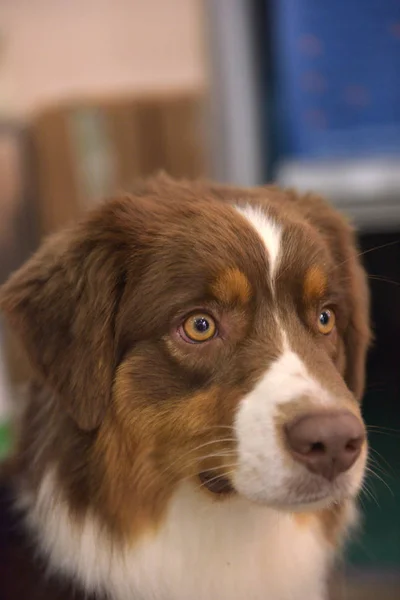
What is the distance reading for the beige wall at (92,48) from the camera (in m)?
4.30

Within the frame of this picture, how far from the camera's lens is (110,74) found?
4.40 meters

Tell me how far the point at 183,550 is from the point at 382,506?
49.3 inches

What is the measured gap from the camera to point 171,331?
1344 mm

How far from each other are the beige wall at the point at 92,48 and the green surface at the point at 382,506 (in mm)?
2630

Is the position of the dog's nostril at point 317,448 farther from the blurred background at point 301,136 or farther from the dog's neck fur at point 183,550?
the blurred background at point 301,136

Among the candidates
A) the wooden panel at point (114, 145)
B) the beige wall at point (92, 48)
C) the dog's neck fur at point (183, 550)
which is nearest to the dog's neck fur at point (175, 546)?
the dog's neck fur at point (183, 550)

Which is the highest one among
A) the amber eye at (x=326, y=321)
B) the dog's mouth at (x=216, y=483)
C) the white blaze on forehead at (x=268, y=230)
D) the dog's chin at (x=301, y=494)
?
the white blaze on forehead at (x=268, y=230)

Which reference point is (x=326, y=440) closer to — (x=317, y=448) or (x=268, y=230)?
(x=317, y=448)

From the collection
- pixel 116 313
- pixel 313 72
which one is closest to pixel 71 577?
pixel 116 313

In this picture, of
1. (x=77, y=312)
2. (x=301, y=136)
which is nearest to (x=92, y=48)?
(x=301, y=136)

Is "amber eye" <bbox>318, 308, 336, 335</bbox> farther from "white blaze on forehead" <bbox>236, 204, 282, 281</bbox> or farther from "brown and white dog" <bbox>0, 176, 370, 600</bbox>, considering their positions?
"white blaze on forehead" <bbox>236, 204, 282, 281</bbox>

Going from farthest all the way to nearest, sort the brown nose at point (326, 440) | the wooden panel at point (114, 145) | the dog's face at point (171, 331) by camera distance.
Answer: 1. the wooden panel at point (114, 145)
2. the dog's face at point (171, 331)
3. the brown nose at point (326, 440)

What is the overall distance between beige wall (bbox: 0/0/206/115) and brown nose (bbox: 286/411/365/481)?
3.52 m

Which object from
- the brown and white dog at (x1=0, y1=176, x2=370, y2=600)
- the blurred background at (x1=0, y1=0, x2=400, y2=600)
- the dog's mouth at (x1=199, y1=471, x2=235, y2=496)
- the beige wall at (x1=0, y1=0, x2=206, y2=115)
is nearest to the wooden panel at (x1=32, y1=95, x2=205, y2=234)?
the blurred background at (x1=0, y1=0, x2=400, y2=600)
